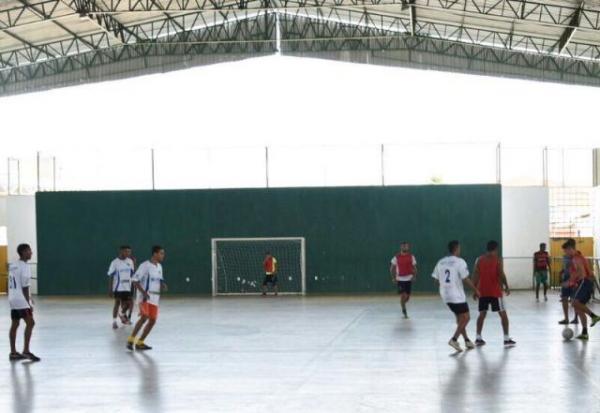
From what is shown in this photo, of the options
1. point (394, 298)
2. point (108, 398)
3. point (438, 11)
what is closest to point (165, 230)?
point (394, 298)

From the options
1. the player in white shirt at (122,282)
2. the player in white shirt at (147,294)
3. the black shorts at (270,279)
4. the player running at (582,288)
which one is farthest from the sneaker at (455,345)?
the black shorts at (270,279)

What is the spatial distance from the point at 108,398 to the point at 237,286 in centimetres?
2474

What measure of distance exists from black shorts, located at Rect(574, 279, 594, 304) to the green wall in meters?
18.1

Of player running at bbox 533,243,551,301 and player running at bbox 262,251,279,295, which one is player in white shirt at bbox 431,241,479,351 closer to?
player running at bbox 533,243,551,301

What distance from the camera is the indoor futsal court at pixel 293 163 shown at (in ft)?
90.8

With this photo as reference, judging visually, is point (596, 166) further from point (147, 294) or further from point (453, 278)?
point (147, 294)

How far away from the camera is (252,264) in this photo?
36812 millimetres

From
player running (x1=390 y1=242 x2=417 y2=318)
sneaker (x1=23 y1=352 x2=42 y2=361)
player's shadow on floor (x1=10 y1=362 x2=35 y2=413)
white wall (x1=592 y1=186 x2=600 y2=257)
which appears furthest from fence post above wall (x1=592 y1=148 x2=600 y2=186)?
player's shadow on floor (x1=10 y1=362 x2=35 y2=413)

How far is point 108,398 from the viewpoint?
1192cm

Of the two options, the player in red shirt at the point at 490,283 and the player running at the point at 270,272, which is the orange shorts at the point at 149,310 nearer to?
the player in red shirt at the point at 490,283

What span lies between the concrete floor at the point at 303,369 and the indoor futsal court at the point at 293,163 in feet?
1.08

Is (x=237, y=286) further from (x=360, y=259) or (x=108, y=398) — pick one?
(x=108, y=398)

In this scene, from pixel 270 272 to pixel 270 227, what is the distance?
242 cm

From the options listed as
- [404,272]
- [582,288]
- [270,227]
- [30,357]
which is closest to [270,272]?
[270,227]
